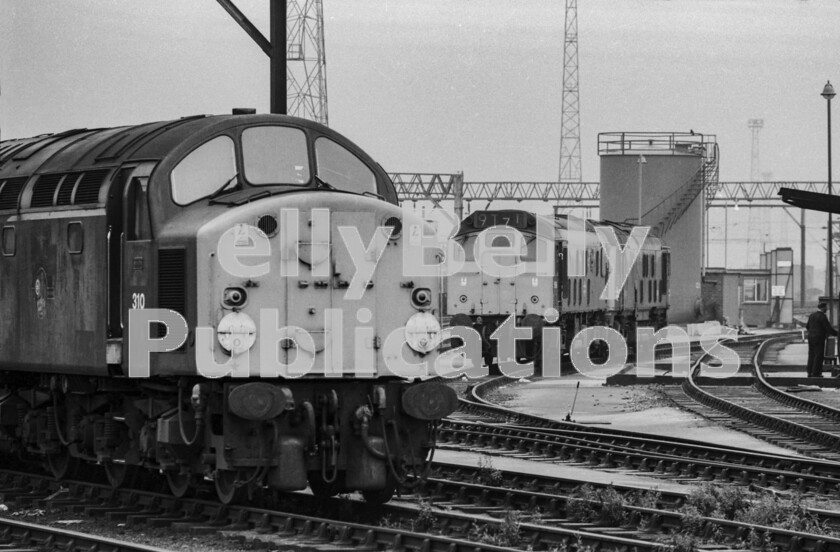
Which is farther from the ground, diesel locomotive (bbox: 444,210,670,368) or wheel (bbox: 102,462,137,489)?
diesel locomotive (bbox: 444,210,670,368)

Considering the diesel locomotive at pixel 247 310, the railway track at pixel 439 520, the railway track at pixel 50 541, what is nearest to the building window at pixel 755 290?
the railway track at pixel 439 520

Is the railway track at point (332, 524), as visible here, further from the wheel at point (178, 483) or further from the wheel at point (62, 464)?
the wheel at point (62, 464)

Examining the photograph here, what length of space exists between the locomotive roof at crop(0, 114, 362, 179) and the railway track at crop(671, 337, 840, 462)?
31.6 ft

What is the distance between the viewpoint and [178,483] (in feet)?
44.9

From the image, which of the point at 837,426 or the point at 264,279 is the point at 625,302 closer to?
the point at 837,426

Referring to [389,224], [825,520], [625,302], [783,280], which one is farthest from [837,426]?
[783,280]

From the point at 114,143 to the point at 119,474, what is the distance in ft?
10.5

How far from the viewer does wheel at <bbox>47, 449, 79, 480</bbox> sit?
15312mm

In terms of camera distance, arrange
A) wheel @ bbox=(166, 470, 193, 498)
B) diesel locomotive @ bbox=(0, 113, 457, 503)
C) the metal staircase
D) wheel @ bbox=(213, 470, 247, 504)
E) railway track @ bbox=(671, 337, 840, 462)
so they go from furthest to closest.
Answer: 1. the metal staircase
2. railway track @ bbox=(671, 337, 840, 462)
3. wheel @ bbox=(166, 470, 193, 498)
4. wheel @ bbox=(213, 470, 247, 504)
5. diesel locomotive @ bbox=(0, 113, 457, 503)

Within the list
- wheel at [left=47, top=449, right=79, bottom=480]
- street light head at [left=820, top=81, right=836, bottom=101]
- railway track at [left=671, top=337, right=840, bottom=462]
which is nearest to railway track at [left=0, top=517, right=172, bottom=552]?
wheel at [left=47, top=449, right=79, bottom=480]

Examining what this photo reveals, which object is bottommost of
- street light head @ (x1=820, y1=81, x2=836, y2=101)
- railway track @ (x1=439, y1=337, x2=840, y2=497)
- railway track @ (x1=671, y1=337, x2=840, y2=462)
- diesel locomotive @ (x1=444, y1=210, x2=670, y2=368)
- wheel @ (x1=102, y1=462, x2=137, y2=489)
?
railway track @ (x1=671, y1=337, x2=840, y2=462)

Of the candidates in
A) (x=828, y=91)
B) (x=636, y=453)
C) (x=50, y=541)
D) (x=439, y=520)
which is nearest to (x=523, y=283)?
(x=828, y=91)

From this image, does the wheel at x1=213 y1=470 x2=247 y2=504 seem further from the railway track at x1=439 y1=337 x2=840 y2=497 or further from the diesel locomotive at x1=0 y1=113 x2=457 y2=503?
the railway track at x1=439 y1=337 x2=840 y2=497

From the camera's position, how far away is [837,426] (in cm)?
2319
